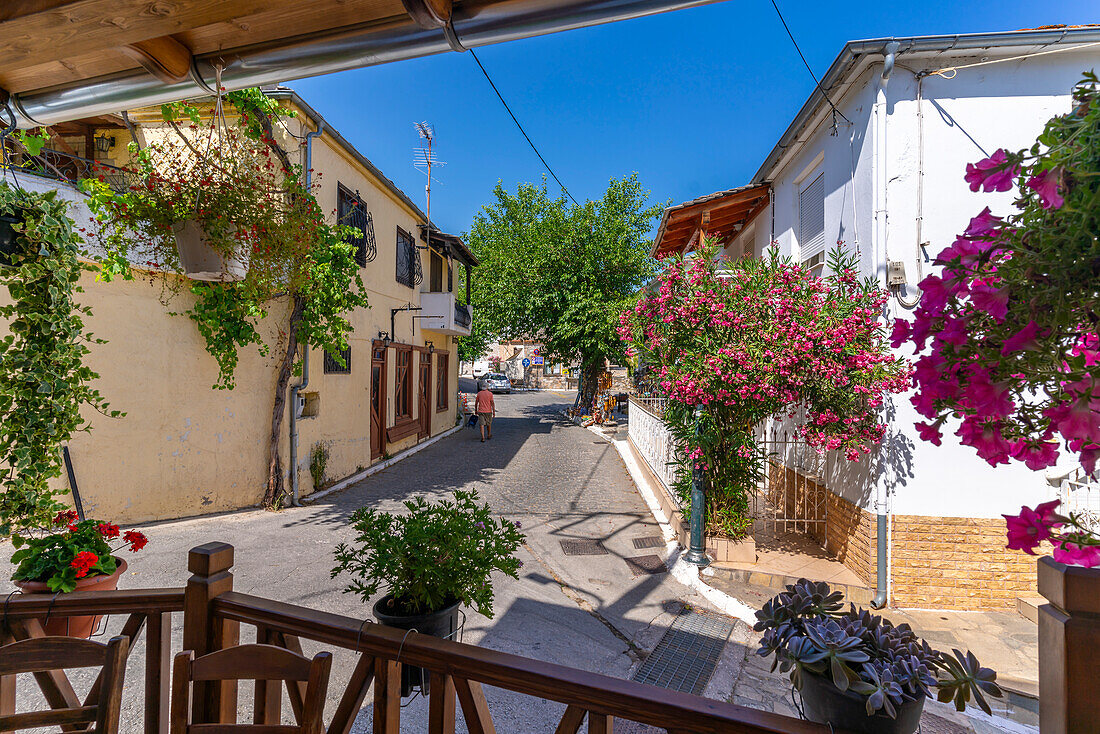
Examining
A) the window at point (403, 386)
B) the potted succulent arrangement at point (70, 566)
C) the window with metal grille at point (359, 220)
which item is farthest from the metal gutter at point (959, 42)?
the window at point (403, 386)

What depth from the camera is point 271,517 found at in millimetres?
7020

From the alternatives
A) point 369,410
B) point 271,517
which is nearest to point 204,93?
point 271,517

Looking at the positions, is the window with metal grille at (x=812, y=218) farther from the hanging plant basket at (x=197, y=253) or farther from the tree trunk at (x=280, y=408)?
the tree trunk at (x=280, y=408)

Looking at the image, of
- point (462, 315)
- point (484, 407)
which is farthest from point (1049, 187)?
point (462, 315)

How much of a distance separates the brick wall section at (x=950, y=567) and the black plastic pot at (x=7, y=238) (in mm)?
6680

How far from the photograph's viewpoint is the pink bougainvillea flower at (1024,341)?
0.93 meters

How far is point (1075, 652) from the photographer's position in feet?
3.30

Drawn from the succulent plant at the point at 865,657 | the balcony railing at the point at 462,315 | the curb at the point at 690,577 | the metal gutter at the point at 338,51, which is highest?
the balcony railing at the point at 462,315

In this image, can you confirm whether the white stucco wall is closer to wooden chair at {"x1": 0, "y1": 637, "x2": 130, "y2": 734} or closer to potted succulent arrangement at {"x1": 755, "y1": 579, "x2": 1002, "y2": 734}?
potted succulent arrangement at {"x1": 755, "y1": 579, "x2": 1002, "y2": 734}

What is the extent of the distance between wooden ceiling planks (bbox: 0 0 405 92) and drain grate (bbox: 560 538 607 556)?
5523 millimetres

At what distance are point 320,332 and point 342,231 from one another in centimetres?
152

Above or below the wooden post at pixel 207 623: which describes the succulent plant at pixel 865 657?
above

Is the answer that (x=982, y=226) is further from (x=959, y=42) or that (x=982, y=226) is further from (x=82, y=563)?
(x=959, y=42)

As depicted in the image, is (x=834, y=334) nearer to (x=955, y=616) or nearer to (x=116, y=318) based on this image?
(x=955, y=616)
